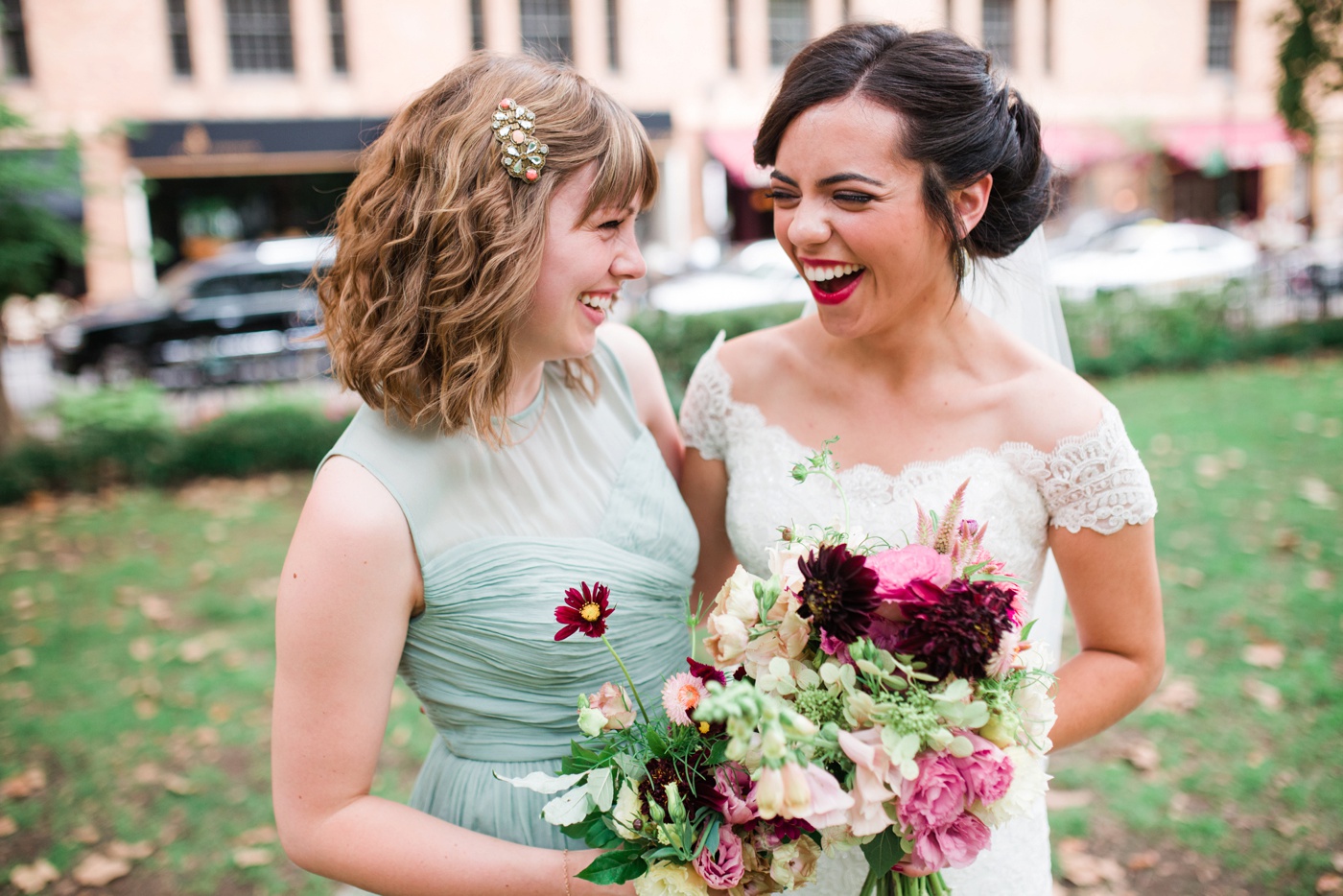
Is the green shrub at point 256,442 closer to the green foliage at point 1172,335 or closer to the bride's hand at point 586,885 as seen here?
the bride's hand at point 586,885

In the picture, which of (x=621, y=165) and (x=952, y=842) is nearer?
(x=952, y=842)

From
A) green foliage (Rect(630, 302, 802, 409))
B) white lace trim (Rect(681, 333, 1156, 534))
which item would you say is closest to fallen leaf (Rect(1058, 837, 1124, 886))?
white lace trim (Rect(681, 333, 1156, 534))

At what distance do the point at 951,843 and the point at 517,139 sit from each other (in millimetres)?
1415

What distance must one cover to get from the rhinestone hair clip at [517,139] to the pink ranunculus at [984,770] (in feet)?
4.15

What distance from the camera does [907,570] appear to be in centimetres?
138

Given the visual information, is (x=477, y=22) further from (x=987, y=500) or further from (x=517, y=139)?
(x=987, y=500)

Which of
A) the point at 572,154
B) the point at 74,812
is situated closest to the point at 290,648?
the point at 572,154

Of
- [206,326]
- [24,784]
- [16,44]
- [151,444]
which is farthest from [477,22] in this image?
[24,784]

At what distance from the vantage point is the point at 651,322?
380 inches

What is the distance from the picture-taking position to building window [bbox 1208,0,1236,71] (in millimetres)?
28875

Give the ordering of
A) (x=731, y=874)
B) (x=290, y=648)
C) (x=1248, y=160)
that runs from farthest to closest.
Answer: (x=1248, y=160) < (x=290, y=648) < (x=731, y=874)

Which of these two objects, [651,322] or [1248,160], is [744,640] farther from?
[1248,160]

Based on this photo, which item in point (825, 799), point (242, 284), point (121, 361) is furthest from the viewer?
point (242, 284)

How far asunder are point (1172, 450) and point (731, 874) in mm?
8629
